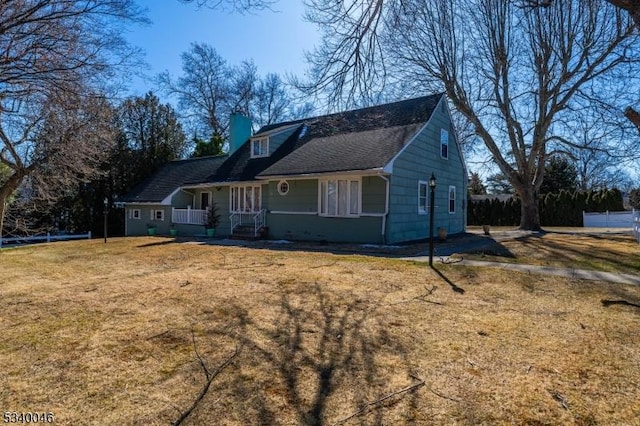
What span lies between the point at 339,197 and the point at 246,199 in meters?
5.67

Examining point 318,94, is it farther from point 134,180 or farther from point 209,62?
point 209,62

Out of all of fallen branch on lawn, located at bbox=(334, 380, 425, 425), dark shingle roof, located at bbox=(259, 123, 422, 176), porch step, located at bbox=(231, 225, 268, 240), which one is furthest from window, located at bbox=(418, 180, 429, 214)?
fallen branch on lawn, located at bbox=(334, 380, 425, 425)

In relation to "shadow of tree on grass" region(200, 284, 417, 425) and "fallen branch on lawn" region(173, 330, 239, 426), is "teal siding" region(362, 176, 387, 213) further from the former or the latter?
"fallen branch on lawn" region(173, 330, 239, 426)

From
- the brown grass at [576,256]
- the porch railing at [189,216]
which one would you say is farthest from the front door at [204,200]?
the brown grass at [576,256]

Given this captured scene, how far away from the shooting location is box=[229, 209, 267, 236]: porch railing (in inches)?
647

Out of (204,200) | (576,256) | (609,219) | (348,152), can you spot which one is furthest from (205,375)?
(609,219)

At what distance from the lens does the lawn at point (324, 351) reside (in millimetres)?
2768

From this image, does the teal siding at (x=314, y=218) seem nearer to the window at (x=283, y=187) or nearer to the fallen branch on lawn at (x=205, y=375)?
the window at (x=283, y=187)

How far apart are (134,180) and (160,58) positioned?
20055 mm

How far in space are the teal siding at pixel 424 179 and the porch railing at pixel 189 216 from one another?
33.3ft

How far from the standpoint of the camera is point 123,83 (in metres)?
8.23

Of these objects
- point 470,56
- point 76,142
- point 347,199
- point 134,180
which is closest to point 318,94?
point 347,199

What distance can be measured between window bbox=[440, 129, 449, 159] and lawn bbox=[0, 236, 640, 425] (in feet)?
36.3

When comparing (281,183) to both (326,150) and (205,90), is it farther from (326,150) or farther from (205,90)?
(205,90)
